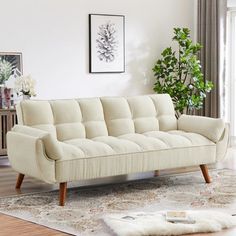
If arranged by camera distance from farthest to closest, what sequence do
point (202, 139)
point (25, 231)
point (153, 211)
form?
1. point (202, 139)
2. point (153, 211)
3. point (25, 231)

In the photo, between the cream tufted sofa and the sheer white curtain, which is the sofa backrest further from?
the sheer white curtain

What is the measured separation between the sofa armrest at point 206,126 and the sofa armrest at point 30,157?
5.91ft

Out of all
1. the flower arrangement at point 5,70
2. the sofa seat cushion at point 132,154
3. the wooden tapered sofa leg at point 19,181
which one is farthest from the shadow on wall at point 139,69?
the wooden tapered sofa leg at point 19,181

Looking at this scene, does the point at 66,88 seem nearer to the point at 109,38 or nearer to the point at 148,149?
the point at 109,38

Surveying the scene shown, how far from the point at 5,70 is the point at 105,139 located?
2.04 metres

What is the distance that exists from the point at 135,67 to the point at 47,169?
149 inches

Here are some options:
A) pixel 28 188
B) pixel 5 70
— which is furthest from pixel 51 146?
pixel 5 70

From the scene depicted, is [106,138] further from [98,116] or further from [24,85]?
[24,85]

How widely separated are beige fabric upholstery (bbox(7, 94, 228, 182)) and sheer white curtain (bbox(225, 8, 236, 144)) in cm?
262

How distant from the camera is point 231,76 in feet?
29.9

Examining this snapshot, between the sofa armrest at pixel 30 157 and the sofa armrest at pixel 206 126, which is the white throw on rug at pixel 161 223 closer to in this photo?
the sofa armrest at pixel 30 157

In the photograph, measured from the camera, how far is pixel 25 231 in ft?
14.5

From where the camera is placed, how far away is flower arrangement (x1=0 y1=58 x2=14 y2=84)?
7203mm

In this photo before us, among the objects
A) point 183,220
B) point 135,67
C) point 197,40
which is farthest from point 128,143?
point 197,40
